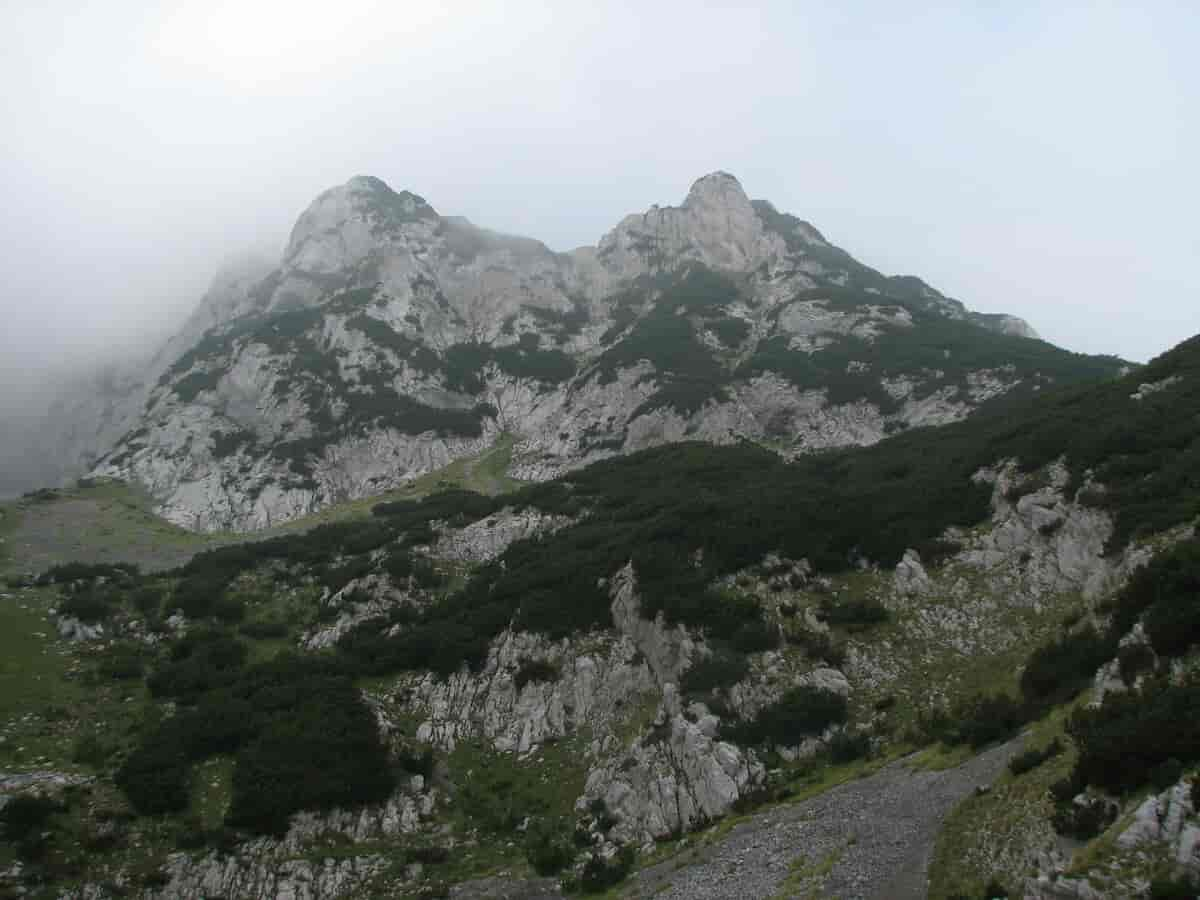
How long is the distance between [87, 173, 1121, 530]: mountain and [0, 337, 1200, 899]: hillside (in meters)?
31.5

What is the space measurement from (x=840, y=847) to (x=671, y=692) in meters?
11.6

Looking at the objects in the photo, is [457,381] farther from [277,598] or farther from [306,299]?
[277,598]

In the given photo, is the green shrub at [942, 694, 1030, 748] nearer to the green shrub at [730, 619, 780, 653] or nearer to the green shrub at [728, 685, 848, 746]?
the green shrub at [728, 685, 848, 746]

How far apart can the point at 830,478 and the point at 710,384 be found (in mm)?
34862

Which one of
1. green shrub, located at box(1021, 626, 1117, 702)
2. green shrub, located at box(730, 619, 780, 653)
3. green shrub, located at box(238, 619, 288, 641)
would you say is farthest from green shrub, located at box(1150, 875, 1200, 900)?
green shrub, located at box(238, 619, 288, 641)

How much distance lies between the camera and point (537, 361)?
99938 millimetres

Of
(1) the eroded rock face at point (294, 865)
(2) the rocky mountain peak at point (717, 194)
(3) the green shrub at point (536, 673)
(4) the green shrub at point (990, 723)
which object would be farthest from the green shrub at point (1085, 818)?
(2) the rocky mountain peak at point (717, 194)

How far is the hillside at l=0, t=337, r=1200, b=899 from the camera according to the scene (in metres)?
15.6

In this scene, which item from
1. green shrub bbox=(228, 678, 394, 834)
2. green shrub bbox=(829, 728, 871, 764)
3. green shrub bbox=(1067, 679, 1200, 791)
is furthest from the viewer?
green shrub bbox=(228, 678, 394, 834)

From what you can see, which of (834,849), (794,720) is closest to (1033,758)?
(834,849)

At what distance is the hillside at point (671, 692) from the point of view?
15.6 meters

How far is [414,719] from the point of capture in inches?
1204

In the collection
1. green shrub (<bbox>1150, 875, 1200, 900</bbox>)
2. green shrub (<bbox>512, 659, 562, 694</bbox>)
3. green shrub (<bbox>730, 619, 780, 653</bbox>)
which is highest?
green shrub (<bbox>1150, 875, 1200, 900</bbox>)

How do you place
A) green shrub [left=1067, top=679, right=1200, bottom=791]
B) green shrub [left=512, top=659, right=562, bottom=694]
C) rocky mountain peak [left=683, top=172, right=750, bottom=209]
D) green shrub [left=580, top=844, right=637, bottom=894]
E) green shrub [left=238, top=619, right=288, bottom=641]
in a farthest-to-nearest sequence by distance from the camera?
rocky mountain peak [left=683, top=172, right=750, bottom=209] < green shrub [left=238, top=619, right=288, bottom=641] < green shrub [left=512, top=659, right=562, bottom=694] < green shrub [left=580, top=844, right=637, bottom=894] < green shrub [left=1067, top=679, right=1200, bottom=791]
